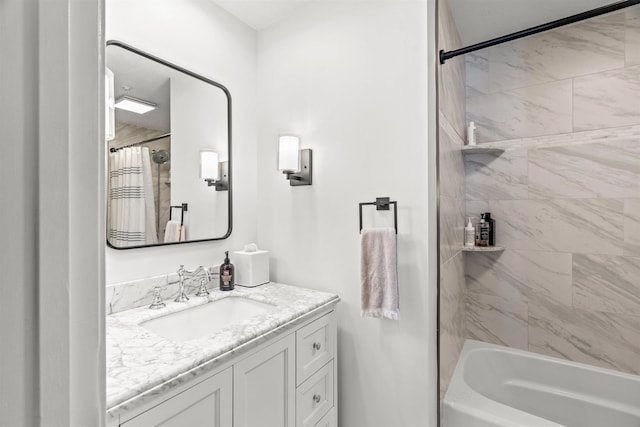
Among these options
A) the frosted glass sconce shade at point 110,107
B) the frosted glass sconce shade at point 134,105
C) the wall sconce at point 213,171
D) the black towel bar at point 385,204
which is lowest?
the black towel bar at point 385,204

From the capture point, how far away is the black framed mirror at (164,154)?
1.30m

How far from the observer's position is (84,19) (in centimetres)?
29

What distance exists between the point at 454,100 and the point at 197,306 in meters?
1.77

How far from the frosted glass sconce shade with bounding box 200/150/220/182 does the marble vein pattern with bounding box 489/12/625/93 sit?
6.18 ft

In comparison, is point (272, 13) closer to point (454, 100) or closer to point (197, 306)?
point (454, 100)

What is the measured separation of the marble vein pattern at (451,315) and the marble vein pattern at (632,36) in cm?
142

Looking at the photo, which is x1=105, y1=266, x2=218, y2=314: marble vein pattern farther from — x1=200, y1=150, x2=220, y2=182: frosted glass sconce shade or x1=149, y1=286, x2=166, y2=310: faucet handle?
x1=200, y1=150, x2=220, y2=182: frosted glass sconce shade

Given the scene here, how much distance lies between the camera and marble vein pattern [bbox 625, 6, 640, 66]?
1.75m

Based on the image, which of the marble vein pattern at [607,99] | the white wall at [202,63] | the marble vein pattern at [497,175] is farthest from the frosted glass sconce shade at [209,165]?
the marble vein pattern at [607,99]

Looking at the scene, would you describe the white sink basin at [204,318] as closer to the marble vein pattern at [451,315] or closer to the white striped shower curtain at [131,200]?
the white striped shower curtain at [131,200]

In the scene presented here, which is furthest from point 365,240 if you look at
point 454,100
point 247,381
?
point 454,100
